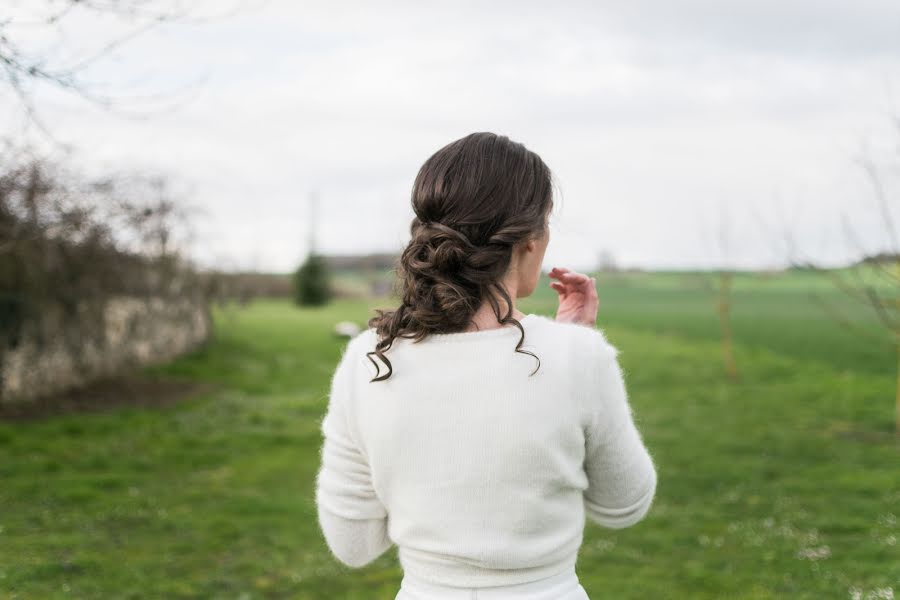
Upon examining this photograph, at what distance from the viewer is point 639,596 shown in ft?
19.6

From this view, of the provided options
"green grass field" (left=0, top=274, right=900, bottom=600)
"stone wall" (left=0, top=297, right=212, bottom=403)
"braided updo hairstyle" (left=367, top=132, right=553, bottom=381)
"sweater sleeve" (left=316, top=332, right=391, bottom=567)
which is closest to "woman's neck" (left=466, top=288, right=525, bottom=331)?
"braided updo hairstyle" (left=367, top=132, right=553, bottom=381)

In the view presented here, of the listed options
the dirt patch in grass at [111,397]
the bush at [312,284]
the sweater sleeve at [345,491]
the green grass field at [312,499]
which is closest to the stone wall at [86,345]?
the dirt patch in grass at [111,397]

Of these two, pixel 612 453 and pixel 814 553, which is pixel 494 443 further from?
pixel 814 553

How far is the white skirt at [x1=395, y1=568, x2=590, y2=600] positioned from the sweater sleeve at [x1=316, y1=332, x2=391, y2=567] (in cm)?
17

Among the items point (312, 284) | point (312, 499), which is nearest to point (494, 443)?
point (312, 499)

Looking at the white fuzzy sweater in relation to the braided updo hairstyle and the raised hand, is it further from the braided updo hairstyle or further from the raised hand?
the raised hand

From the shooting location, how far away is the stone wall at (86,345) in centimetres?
1230

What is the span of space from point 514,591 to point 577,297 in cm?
68

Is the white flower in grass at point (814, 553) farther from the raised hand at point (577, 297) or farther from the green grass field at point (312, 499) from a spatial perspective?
the raised hand at point (577, 297)

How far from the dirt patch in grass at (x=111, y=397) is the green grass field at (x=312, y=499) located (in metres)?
0.39

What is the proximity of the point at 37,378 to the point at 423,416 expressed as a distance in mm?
12660

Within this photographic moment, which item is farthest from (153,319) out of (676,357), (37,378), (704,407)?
(676,357)

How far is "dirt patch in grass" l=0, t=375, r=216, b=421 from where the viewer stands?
12.0m

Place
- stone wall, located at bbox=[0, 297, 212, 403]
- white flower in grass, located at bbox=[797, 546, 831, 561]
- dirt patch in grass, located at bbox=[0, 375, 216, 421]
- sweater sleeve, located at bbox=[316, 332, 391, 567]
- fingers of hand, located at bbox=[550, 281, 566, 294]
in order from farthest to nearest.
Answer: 1. stone wall, located at bbox=[0, 297, 212, 403]
2. dirt patch in grass, located at bbox=[0, 375, 216, 421]
3. white flower in grass, located at bbox=[797, 546, 831, 561]
4. fingers of hand, located at bbox=[550, 281, 566, 294]
5. sweater sleeve, located at bbox=[316, 332, 391, 567]
